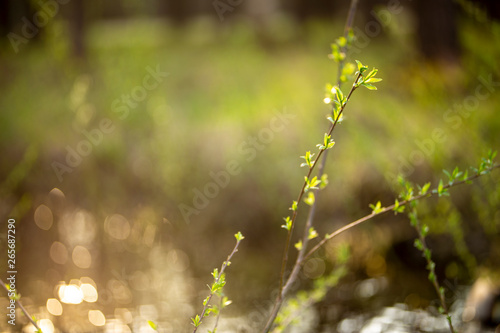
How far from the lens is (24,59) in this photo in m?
9.19

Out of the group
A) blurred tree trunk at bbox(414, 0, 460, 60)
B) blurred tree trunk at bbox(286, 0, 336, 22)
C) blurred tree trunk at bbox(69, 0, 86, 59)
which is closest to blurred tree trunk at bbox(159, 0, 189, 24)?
blurred tree trunk at bbox(286, 0, 336, 22)

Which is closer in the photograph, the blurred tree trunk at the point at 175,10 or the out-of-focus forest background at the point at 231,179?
the out-of-focus forest background at the point at 231,179

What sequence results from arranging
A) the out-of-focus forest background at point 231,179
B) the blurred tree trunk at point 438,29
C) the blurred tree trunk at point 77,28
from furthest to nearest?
1. the blurred tree trunk at point 77,28
2. the blurred tree trunk at point 438,29
3. the out-of-focus forest background at point 231,179

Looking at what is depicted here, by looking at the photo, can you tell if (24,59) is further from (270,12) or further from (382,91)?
(382,91)

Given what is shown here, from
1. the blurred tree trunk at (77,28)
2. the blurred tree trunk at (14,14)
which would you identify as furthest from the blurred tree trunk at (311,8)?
the blurred tree trunk at (14,14)

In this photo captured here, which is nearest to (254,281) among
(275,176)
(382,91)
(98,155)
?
(275,176)

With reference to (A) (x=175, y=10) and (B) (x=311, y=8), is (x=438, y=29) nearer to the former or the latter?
(B) (x=311, y=8)

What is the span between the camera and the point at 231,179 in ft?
15.3

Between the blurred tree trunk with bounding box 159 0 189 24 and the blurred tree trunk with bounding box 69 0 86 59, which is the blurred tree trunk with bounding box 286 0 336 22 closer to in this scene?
the blurred tree trunk with bounding box 159 0 189 24

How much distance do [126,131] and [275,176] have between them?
195 centimetres

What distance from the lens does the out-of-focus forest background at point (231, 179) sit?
3.12 metres

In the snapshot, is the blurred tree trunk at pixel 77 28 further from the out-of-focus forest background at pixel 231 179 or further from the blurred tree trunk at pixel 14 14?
the blurred tree trunk at pixel 14 14

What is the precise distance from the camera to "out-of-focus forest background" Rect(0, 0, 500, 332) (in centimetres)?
312

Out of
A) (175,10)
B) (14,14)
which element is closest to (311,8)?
(175,10)
